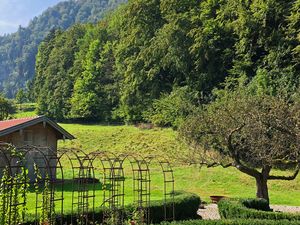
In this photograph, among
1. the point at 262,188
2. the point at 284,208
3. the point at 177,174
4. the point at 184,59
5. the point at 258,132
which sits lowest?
the point at 284,208

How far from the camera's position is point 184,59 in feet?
139

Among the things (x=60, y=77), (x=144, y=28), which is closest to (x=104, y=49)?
(x=60, y=77)

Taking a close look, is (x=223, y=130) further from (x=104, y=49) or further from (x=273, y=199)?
(x=104, y=49)

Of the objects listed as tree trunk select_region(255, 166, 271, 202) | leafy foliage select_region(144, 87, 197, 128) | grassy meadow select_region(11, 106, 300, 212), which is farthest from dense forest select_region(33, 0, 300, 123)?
tree trunk select_region(255, 166, 271, 202)

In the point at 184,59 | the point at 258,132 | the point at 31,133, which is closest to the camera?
the point at 258,132

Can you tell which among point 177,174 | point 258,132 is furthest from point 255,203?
point 177,174

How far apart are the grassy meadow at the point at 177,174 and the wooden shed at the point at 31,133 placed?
3933mm

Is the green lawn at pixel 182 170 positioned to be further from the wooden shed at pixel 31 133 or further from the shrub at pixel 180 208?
the wooden shed at pixel 31 133

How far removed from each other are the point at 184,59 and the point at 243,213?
29322 mm

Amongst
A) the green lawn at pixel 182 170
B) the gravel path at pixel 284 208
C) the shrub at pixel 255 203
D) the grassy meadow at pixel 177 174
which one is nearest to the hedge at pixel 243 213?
the shrub at pixel 255 203

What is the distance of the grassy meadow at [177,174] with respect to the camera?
23938 millimetres

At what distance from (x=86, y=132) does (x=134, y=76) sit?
27.7 feet

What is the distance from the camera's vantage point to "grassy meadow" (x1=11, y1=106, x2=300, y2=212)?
23.9m

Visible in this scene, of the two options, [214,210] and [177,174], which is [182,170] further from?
[214,210]
